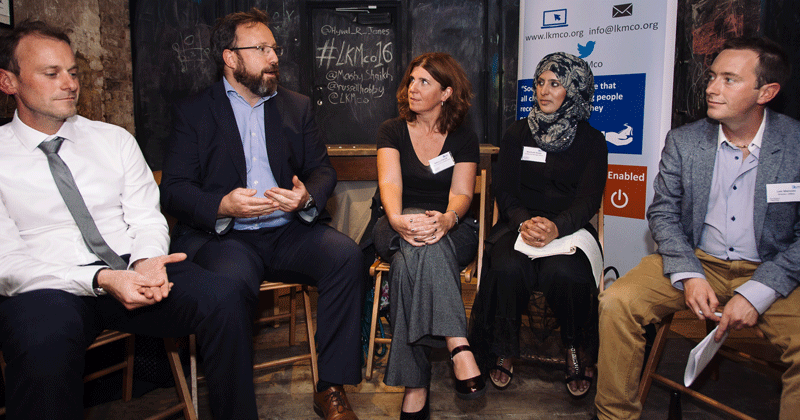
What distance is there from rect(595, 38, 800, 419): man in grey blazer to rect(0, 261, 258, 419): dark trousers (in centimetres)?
137

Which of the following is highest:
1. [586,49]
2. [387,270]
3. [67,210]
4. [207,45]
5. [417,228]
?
[207,45]

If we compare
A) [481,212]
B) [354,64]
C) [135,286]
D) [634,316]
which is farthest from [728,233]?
[354,64]

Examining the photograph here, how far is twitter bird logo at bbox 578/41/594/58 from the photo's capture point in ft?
11.7

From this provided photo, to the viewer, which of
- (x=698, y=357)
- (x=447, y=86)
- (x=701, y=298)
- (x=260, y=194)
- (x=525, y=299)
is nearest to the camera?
(x=698, y=357)

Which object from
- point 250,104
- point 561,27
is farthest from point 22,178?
point 561,27

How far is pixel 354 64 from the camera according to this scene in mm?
5059

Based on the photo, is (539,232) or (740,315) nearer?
(740,315)

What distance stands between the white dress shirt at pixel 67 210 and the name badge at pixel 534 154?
1.70 m

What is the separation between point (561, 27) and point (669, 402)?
270 centimetres

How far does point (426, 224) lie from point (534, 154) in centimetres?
76

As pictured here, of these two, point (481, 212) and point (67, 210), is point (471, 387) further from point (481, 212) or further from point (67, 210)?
point (67, 210)

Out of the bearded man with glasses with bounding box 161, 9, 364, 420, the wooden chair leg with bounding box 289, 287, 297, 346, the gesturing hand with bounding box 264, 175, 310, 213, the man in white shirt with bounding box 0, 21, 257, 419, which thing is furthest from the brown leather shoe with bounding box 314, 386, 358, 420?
the wooden chair leg with bounding box 289, 287, 297, 346

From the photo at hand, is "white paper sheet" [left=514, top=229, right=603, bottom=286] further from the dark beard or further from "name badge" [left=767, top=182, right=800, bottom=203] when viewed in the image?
the dark beard

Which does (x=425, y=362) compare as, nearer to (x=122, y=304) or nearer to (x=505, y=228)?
(x=505, y=228)
